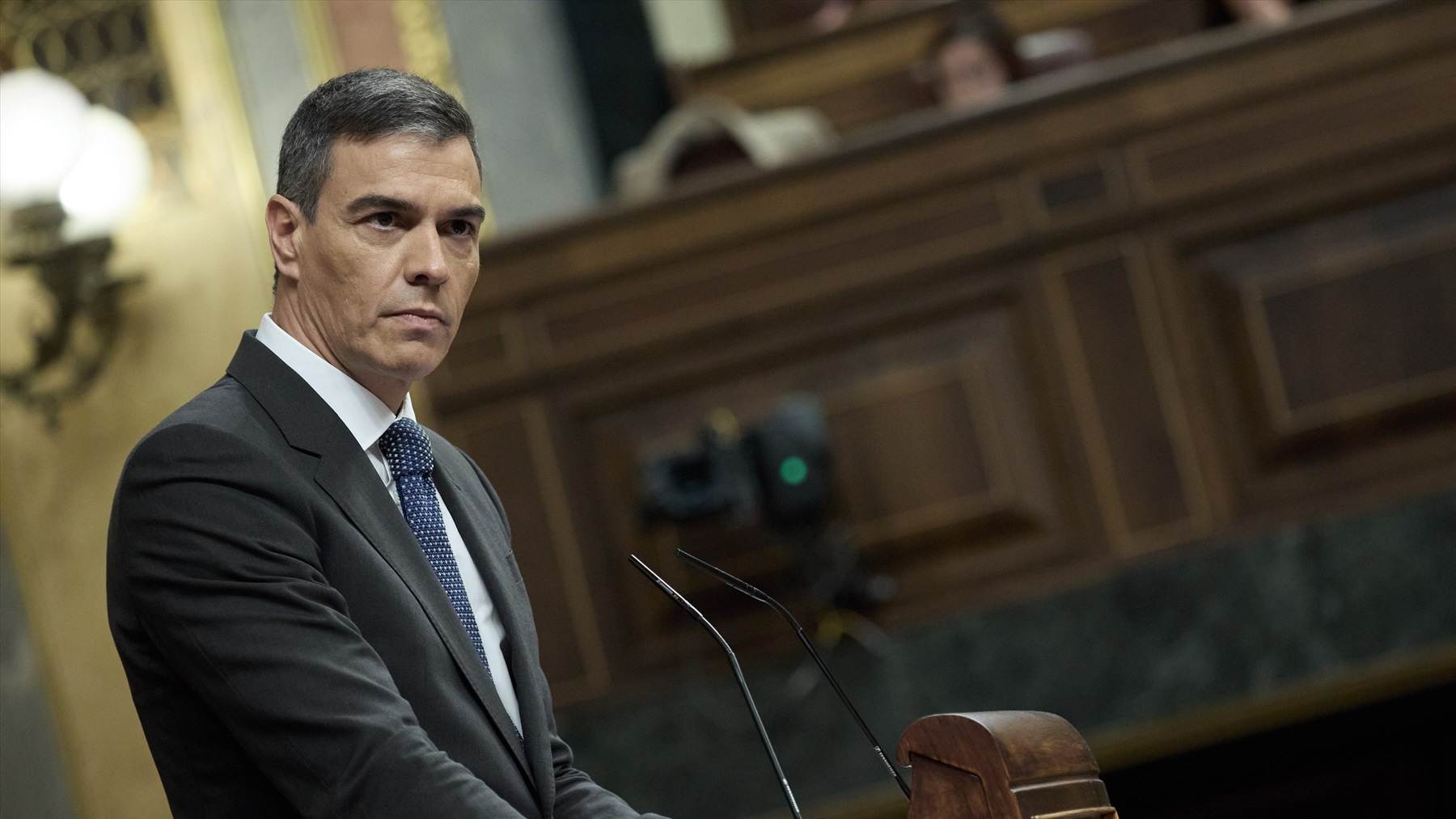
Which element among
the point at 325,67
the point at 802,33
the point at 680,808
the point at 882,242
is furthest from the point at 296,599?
the point at 802,33

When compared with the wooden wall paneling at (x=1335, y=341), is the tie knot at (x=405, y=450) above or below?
above

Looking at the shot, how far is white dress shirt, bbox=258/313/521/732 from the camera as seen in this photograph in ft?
5.27

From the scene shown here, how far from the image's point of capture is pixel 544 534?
430cm

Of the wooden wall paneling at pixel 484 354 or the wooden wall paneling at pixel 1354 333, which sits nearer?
the wooden wall paneling at pixel 1354 333

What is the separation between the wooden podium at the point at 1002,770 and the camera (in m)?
1.28

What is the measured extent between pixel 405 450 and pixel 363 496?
0.11 metres

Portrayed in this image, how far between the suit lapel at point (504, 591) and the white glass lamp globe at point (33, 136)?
9.27ft

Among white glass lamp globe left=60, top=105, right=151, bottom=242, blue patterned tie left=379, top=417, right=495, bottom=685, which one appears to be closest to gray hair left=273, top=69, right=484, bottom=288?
blue patterned tie left=379, top=417, right=495, bottom=685

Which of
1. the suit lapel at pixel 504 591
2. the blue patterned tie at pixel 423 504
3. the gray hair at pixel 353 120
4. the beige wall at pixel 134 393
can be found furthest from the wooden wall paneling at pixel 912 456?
the gray hair at pixel 353 120

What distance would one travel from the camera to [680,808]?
13.4ft

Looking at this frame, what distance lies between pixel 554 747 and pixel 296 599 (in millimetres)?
442

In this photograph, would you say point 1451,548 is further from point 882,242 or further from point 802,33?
point 802,33

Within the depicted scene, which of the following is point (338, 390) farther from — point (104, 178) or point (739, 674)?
point (104, 178)

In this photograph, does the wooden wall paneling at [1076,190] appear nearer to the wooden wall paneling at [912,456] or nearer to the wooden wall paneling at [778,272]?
the wooden wall paneling at [778,272]
